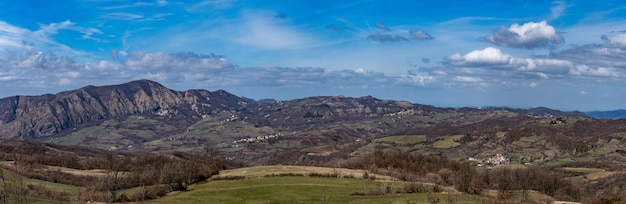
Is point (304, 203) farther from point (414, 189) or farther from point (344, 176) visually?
point (344, 176)

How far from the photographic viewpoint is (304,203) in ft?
191

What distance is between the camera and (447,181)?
88062 millimetres

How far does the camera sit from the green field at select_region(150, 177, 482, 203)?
5947 centimetres

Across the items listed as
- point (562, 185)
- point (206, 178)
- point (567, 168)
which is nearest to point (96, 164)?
point (206, 178)

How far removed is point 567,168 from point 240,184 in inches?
5473

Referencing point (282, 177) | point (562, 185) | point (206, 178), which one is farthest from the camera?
point (562, 185)

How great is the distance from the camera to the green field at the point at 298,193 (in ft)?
195

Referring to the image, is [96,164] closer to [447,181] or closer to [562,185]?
[447,181]

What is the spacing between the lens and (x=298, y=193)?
6769cm

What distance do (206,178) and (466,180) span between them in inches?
1773

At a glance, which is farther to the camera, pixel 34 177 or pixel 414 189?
pixel 34 177

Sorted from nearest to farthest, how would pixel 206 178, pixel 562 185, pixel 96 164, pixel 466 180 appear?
pixel 466 180
pixel 206 178
pixel 562 185
pixel 96 164

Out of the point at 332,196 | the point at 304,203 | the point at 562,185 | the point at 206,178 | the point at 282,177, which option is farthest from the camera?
the point at 562,185

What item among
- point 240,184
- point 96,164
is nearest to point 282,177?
point 240,184
